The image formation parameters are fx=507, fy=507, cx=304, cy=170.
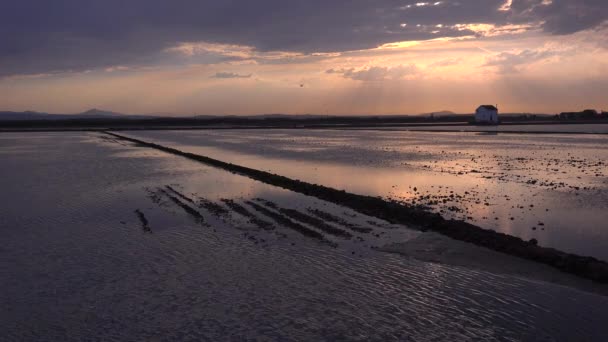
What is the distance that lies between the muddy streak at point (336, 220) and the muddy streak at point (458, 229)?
113 cm

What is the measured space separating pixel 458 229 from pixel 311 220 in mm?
4170

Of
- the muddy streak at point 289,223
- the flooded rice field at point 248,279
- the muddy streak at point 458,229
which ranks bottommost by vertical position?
the flooded rice field at point 248,279

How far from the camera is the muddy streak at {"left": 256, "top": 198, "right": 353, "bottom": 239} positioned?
1312cm

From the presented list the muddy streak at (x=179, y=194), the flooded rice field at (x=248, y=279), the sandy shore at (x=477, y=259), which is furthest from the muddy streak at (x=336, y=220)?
the muddy streak at (x=179, y=194)

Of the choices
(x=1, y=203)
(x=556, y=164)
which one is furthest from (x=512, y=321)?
(x=556, y=164)

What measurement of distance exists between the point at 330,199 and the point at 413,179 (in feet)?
22.9

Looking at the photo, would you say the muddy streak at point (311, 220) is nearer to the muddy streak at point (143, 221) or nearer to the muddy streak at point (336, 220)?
the muddy streak at point (336, 220)

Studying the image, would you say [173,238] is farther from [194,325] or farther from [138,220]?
[194,325]

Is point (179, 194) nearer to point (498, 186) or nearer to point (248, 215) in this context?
point (248, 215)

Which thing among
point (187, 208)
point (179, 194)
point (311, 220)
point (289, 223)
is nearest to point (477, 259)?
point (311, 220)

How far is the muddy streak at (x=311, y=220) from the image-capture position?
43.0ft

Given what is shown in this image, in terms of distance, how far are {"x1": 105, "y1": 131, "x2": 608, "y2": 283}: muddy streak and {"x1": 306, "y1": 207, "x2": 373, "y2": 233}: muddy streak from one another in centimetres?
113

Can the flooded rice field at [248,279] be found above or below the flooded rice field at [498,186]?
below

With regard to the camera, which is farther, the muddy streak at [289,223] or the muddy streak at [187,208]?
the muddy streak at [187,208]
